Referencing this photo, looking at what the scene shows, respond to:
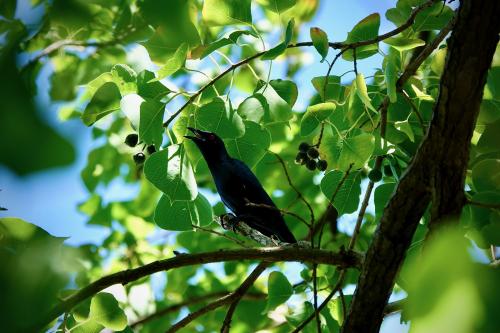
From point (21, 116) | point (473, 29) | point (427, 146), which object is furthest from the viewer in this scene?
point (427, 146)

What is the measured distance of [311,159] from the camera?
10.7ft

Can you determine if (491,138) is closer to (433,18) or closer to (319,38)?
(433,18)

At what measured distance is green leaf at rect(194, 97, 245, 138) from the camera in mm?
2607

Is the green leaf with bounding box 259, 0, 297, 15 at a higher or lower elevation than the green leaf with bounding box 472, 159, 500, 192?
higher

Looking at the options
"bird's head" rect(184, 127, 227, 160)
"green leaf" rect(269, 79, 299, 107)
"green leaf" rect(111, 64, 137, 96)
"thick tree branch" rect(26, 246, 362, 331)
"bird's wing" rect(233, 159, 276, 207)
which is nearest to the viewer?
"thick tree branch" rect(26, 246, 362, 331)

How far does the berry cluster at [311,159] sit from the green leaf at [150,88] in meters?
0.87

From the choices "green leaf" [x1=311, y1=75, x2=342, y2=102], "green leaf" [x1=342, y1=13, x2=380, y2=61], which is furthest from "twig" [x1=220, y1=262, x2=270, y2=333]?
"green leaf" [x1=342, y1=13, x2=380, y2=61]

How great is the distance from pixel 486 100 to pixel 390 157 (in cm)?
53

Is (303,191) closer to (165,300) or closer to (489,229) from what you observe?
(165,300)

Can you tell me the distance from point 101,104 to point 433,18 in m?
1.69

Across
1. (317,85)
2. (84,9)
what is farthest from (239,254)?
(84,9)

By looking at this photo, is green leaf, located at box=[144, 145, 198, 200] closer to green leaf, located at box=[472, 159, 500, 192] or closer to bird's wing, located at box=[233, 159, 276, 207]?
green leaf, located at box=[472, 159, 500, 192]

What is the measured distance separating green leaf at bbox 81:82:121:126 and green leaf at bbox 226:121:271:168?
0.61 meters

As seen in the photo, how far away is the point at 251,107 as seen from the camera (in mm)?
2795
